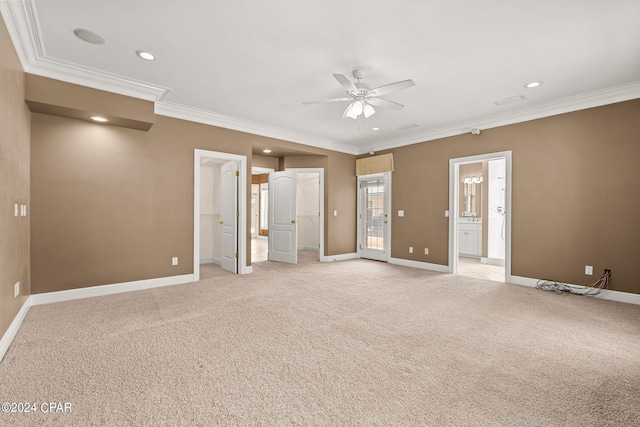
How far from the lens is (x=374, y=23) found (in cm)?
256

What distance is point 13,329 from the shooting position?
8.60 feet

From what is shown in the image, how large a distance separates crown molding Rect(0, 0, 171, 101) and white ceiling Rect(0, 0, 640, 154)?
1cm

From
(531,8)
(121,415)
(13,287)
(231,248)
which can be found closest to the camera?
(121,415)

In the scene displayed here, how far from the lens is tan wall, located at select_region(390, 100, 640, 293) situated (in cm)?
379

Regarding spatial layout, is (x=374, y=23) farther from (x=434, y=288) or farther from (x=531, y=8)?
(x=434, y=288)

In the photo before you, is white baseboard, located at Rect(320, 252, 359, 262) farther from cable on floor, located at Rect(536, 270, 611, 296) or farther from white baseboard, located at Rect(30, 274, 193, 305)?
cable on floor, located at Rect(536, 270, 611, 296)

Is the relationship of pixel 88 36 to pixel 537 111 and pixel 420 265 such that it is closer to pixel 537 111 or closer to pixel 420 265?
pixel 537 111

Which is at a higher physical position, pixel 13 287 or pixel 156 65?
pixel 156 65

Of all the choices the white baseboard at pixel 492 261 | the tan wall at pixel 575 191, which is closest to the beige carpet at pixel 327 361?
the tan wall at pixel 575 191

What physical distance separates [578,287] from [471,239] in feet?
10.4

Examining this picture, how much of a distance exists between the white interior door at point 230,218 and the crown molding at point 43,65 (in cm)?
178

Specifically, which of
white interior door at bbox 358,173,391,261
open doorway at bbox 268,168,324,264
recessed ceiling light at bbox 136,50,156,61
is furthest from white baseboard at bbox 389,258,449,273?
recessed ceiling light at bbox 136,50,156,61

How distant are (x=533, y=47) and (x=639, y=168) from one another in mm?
2358

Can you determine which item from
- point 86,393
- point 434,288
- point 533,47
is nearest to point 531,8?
point 533,47
